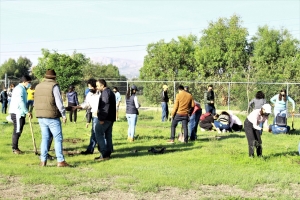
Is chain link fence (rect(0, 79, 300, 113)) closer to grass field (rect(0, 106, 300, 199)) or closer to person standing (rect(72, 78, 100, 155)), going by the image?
grass field (rect(0, 106, 300, 199))

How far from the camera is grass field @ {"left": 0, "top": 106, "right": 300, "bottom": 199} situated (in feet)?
23.5

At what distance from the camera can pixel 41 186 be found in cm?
746

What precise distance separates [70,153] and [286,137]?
25.7ft

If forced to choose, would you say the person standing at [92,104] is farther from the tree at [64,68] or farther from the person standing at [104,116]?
the tree at [64,68]

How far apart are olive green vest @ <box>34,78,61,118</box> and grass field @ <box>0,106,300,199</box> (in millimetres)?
1096

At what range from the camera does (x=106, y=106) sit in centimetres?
997

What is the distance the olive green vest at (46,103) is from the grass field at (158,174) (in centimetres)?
110

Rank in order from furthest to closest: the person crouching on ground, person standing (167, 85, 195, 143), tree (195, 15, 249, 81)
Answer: tree (195, 15, 249, 81) < person standing (167, 85, 195, 143) < the person crouching on ground

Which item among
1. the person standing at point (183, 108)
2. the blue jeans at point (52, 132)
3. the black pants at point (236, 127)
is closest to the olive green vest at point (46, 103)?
the blue jeans at point (52, 132)

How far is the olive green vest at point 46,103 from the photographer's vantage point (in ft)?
28.6

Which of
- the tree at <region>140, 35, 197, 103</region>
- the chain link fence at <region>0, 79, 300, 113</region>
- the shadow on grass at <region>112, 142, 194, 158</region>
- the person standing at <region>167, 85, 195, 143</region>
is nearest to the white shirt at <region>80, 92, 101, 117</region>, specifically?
the shadow on grass at <region>112, 142, 194, 158</region>

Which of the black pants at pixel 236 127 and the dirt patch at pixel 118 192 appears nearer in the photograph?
the dirt patch at pixel 118 192

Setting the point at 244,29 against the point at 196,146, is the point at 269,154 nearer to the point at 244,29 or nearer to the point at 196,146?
the point at 196,146

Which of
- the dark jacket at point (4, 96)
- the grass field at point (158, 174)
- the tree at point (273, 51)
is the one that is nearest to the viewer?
the grass field at point (158, 174)
